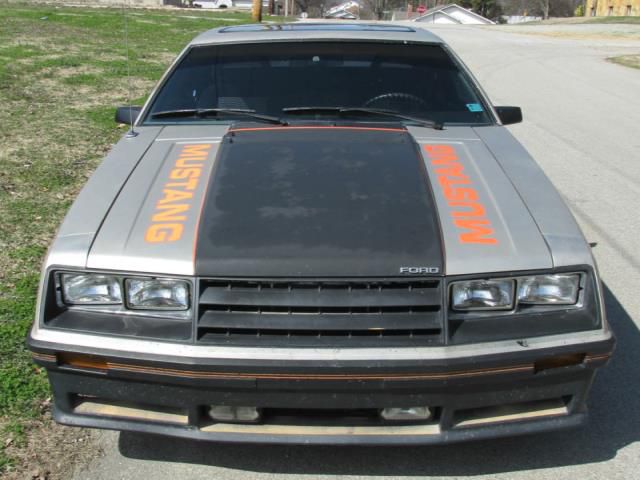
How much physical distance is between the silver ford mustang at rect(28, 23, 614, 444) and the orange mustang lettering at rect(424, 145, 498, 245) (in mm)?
10

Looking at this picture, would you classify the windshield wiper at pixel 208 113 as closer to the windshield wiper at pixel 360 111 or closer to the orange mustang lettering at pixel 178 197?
the windshield wiper at pixel 360 111

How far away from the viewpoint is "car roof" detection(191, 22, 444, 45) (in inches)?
171

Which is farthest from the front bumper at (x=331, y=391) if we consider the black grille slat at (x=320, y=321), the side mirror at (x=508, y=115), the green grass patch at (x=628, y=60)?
the green grass patch at (x=628, y=60)

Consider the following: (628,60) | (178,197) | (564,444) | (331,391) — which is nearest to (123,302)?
(178,197)

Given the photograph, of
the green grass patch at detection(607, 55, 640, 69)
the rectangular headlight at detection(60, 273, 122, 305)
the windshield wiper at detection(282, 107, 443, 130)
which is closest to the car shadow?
the rectangular headlight at detection(60, 273, 122, 305)

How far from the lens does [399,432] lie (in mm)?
2686

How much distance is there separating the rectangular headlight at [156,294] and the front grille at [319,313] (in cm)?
10

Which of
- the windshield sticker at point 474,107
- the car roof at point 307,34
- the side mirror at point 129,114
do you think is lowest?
the side mirror at point 129,114

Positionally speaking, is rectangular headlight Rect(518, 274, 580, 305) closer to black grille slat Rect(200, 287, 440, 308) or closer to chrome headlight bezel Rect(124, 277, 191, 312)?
black grille slat Rect(200, 287, 440, 308)

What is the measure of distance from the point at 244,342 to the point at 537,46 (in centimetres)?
2823

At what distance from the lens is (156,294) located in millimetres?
2688

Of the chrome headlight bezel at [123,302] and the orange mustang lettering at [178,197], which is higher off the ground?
the orange mustang lettering at [178,197]

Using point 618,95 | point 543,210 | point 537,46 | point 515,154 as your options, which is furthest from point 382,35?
point 537,46

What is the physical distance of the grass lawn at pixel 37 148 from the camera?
133 inches
